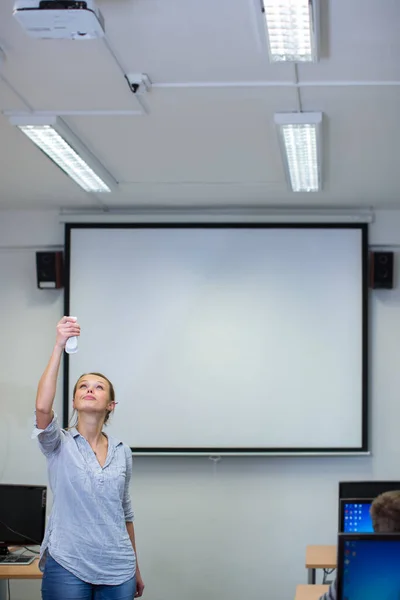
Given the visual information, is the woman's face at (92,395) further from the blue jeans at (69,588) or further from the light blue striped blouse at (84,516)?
the blue jeans at (69,588)

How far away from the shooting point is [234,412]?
583cm

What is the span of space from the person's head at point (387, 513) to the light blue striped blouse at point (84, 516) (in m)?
1.22

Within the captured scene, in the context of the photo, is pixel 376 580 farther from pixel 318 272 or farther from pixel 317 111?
pixel 318 272

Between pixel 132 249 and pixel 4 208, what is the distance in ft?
3.25

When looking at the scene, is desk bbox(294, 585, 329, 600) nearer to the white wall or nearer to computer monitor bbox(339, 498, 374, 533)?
computer monitor bbox(339, 498, 374, 533)

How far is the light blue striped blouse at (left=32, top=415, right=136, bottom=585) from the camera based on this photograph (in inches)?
133

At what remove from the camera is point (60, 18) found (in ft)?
8.50

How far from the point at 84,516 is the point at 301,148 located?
7.05 ft

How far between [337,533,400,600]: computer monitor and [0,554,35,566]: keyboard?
2439 millimetres

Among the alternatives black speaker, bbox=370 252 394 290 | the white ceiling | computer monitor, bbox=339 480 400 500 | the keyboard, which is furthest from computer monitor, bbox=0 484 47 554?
black speaker, bbox=370 252 394 290

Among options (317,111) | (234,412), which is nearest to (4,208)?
(234,412)

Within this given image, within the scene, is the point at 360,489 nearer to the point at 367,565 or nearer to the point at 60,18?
the point at 367,565

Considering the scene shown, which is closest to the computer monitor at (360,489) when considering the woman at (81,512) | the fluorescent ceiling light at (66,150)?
the woman at (81,512)

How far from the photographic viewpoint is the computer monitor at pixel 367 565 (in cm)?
244
